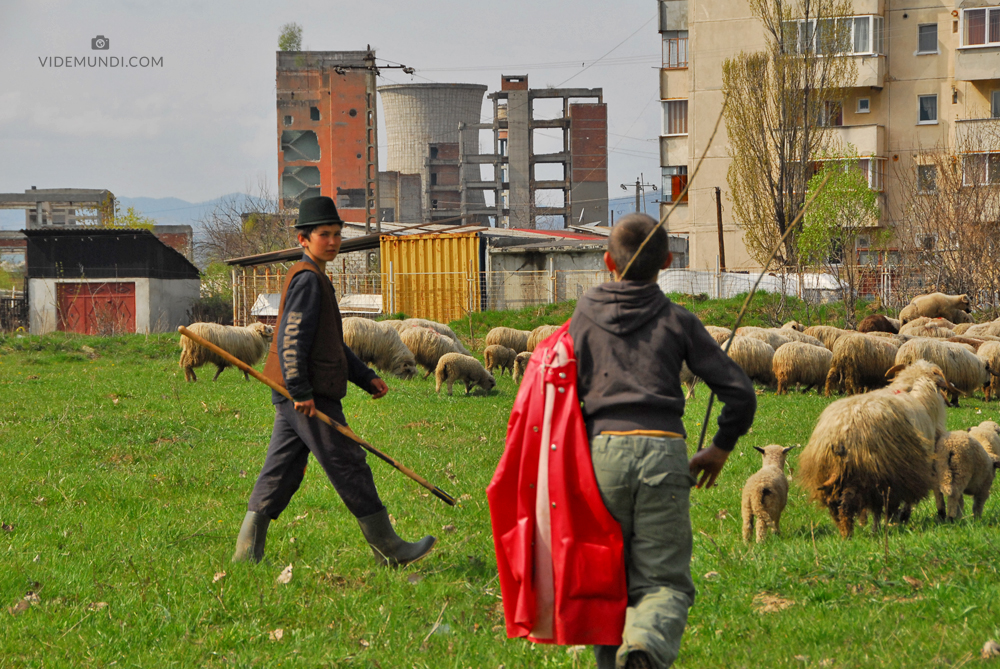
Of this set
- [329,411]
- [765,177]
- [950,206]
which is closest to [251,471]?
[329,411]

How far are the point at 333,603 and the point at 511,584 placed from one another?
169 centimetres

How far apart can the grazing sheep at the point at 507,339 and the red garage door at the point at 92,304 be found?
843 inches

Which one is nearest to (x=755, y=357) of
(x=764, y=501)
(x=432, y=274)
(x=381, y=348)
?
(x=381, y=348)

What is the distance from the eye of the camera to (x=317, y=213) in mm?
5246

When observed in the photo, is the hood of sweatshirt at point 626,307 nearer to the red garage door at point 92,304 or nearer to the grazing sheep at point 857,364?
the grazing sheep at point 857,364

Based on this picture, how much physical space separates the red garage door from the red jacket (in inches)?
1395

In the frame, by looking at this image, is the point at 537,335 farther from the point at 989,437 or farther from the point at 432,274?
the point at 432,274

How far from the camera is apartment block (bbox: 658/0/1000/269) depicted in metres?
38.9

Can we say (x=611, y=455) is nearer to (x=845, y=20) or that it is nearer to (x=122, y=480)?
(x=122, y=480)

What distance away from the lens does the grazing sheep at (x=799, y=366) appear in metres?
14.9

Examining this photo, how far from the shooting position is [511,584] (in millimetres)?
3312

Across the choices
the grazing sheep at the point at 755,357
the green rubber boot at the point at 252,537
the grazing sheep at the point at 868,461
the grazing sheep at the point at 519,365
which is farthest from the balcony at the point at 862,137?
the green rubber boot at the point at 252,537

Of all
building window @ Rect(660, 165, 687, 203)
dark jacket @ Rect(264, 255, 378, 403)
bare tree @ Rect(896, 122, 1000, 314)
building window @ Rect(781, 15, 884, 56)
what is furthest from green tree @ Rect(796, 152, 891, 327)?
dark jacket @ Rect(264, 255, 378, 403)

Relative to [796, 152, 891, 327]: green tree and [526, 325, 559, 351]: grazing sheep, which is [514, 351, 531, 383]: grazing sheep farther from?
[796, 152, 891, 327]: green tree
